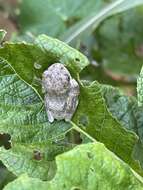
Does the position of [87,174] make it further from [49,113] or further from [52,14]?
[52,14]

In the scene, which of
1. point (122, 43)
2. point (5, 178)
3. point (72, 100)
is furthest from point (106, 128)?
point (122, 43)

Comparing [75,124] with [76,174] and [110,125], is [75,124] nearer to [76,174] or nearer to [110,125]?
[110,125]

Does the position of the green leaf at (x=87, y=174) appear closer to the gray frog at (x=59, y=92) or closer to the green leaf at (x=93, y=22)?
the gray frog at (x=59, y=92)

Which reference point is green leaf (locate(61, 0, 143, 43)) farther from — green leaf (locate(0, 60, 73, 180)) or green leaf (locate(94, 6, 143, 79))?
green leaf (locate(0, 60, 73, 180))

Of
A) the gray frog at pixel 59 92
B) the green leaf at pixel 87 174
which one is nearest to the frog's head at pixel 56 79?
the gray frog at pixel 59 92

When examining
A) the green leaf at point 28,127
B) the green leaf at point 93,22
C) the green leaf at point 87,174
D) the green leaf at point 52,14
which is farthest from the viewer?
the green leaf at point 52,14

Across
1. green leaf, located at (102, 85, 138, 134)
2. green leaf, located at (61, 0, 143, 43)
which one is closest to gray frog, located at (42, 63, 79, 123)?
green leaf, located at (102, 85, 138, 134)

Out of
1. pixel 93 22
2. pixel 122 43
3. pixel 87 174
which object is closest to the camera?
pixel 87 174
